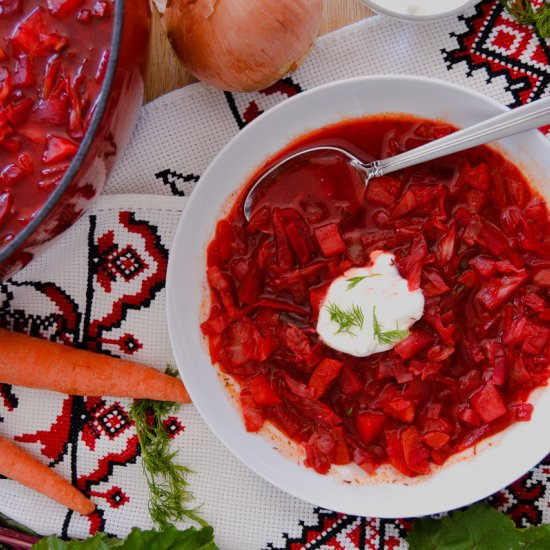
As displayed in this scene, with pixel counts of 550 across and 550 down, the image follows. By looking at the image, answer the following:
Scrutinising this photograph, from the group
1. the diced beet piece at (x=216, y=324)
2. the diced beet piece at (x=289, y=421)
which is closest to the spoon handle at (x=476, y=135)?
the diced beet piece at (x=216, y=324)

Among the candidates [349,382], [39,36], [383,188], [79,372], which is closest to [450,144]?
[383,188]

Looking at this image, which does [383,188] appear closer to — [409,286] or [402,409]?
[409,286]

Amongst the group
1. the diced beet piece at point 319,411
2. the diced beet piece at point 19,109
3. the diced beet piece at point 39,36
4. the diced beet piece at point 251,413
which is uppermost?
the diced beet piece at point 39,36

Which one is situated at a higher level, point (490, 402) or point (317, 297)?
point (317, 297)

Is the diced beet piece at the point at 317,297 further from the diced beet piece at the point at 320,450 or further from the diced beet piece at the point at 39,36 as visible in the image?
the diced beet piece at the point at 39,36

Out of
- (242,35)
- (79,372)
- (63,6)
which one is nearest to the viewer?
(63,6)

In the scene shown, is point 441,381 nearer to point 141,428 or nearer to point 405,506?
point 405,506
